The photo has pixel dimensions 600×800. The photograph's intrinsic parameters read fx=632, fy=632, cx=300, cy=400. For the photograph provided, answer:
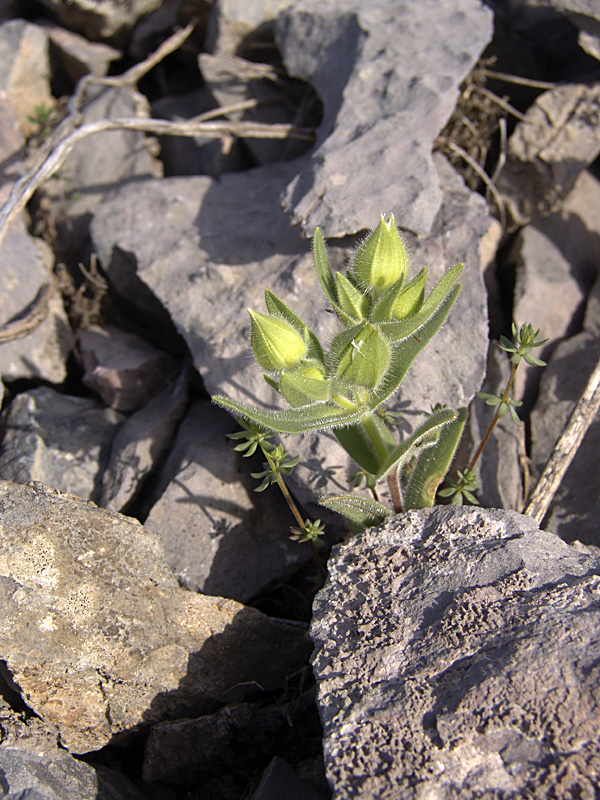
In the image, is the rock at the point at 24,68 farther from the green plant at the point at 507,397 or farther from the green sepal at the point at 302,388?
the green plant at the point at 507,397

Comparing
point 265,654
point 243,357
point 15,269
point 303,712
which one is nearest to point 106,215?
point 15,269

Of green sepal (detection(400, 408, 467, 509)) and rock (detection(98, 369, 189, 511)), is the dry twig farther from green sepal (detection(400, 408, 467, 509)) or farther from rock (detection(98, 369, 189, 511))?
rock (detection(98, 369, 189, 511))

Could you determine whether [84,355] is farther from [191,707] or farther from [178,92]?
[178,92]

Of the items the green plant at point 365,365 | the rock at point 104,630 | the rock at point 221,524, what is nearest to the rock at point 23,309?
the rock at point 221,524

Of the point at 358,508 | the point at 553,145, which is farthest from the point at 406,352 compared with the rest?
the point at 553,145

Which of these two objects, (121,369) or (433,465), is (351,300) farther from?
(121,369)
